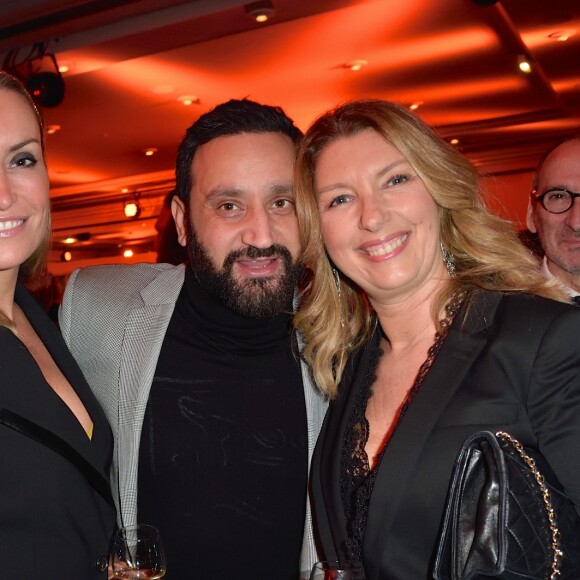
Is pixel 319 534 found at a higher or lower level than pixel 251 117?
lower

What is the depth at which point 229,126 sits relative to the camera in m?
2.34

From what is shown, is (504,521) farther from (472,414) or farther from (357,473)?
(357,473)

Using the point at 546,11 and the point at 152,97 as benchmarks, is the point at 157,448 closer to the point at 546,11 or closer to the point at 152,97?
the point at 546,11

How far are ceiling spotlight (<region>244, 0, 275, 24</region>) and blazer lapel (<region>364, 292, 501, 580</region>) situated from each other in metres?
4.31

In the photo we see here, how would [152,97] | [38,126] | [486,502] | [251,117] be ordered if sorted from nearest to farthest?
1. [486,502]
2. [38,126]
3. [251,117]
4. [152,97]

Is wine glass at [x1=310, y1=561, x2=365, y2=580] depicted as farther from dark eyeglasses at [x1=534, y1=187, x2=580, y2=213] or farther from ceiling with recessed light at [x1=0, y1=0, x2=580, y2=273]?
ceiling with recessed light at [x1=0, y1=0, x2=580, y2=273]

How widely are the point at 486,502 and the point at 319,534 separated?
2.31 feet

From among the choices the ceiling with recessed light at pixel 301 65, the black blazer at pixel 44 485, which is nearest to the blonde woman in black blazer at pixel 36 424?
the black blazer at pixel 44 485

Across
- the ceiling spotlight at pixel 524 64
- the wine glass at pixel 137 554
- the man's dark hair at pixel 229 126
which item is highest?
the ceiling spotlight at pixel 524 64

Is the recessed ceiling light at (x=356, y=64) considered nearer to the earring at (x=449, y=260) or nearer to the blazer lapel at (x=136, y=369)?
the blazer lapel at (x=136, y=369)

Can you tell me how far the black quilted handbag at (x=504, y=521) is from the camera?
4.13 ft

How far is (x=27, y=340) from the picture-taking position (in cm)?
192

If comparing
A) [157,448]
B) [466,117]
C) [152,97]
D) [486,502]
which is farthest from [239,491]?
[466,117]

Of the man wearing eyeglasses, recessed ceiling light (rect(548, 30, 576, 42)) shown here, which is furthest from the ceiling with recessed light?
the man wearing eyeglasses
